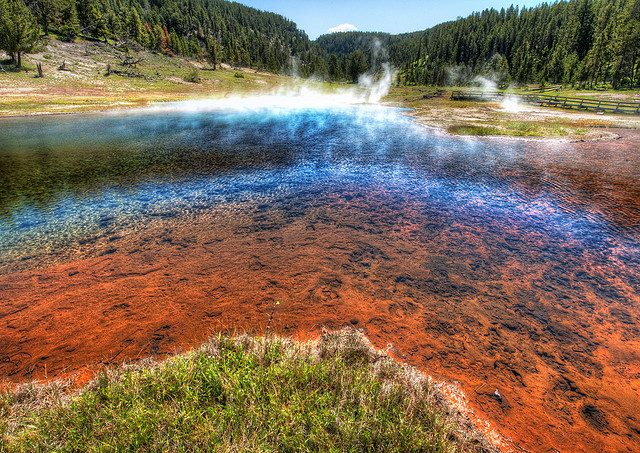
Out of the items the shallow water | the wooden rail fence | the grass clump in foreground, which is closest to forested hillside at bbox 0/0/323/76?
the shallow water

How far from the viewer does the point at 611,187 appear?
13.2m

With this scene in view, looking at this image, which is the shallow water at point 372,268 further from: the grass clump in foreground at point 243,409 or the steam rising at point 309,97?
the steam rising at point 309,97

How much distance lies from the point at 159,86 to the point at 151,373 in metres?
78.4

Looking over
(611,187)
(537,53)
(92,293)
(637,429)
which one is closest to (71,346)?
(92,293)

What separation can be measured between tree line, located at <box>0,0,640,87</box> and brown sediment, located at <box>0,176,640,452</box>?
250 feet

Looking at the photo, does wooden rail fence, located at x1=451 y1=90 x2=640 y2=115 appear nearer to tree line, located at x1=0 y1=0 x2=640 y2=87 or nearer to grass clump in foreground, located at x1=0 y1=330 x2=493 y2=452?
tree line, located at x1=0 y1=0 x2=640 y2=87

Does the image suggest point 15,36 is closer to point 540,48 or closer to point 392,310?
point 392,310

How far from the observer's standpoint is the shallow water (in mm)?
4703

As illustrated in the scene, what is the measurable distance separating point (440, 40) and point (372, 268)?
185281 mm

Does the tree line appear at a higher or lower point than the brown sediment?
higher

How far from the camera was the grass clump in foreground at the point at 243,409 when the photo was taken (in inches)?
118

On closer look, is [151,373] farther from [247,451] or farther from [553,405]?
[553,405]

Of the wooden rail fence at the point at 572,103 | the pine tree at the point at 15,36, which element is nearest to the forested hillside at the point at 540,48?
the wooden rail fence at the point at 572,103

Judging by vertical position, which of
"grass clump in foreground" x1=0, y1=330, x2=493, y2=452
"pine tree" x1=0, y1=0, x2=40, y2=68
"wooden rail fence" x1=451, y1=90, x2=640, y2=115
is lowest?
"grass clump in foreground" x1=0, y1=330, x2=493, y2=452
